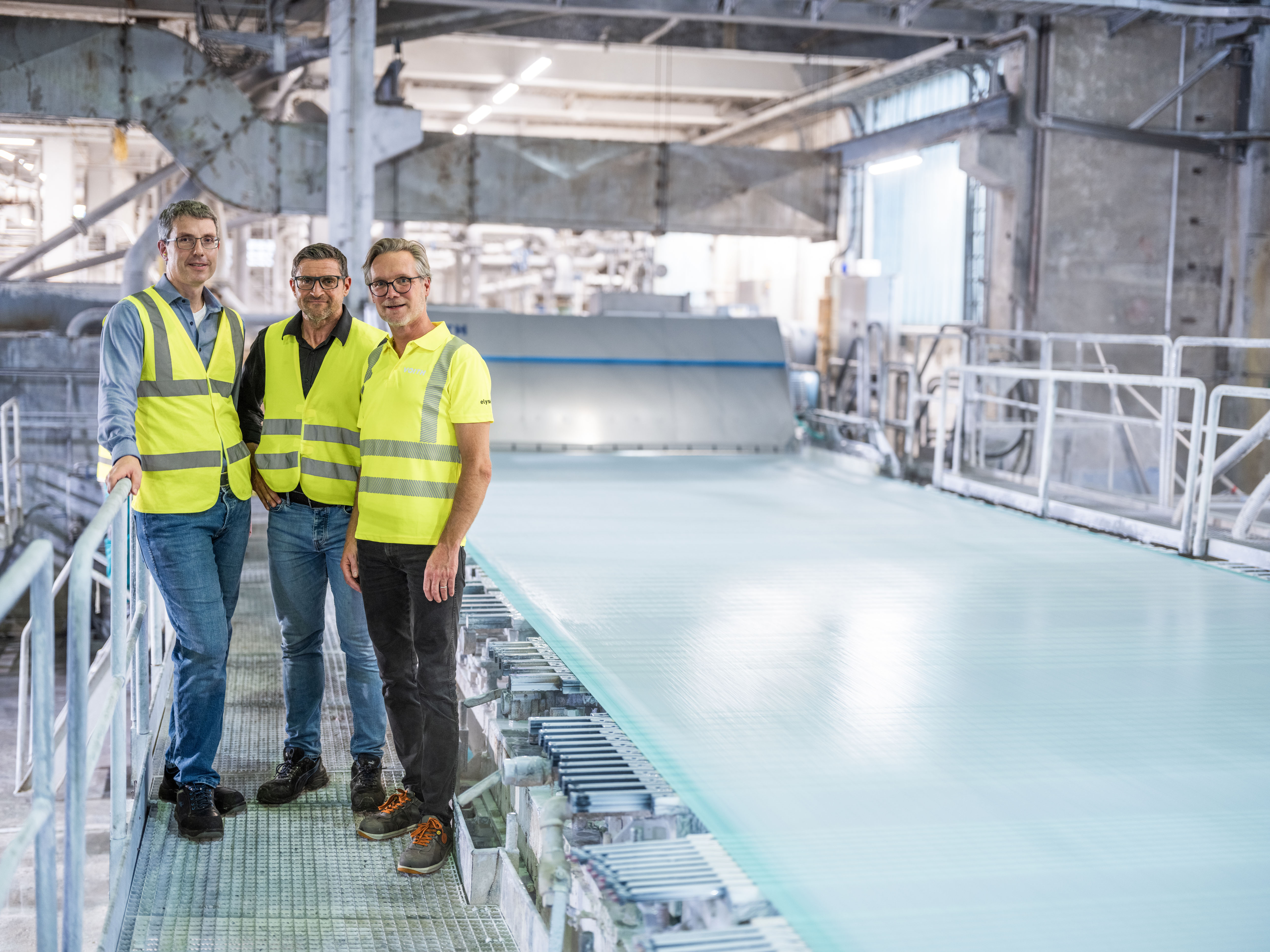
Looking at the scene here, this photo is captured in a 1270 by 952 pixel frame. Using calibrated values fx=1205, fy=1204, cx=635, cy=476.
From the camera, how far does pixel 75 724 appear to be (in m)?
2.29

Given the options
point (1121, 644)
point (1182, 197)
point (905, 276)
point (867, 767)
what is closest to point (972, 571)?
point (1121, 644)

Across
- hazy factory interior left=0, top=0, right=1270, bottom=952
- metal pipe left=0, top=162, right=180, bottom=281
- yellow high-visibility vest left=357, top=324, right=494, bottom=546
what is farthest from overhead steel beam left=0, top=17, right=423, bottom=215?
yellow high-visibility vest left=357, top=324, right=494, bottom=546

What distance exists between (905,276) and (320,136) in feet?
27.0

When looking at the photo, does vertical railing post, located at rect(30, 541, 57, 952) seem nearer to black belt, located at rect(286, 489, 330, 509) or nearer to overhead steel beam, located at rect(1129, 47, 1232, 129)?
black belt, located at rect(286, 489, 330, 509)

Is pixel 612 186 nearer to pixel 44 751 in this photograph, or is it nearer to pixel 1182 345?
pixel 1182 345

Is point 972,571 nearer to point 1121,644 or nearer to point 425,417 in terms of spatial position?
point 1121,644

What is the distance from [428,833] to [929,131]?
448 inches

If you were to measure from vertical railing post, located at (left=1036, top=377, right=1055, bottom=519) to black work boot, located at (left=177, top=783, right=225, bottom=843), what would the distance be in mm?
4984

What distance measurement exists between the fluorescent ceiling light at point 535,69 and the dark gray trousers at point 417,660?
13.2 meters

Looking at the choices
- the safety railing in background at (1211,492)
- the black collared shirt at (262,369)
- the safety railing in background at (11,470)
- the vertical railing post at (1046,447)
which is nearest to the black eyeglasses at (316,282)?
the black collared shirt at (262,369)

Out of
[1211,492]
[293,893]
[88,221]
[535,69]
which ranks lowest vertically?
[293,893]

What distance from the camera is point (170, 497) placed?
3.47 meters

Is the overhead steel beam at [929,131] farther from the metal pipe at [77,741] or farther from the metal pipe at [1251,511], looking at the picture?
the metal pipe at [77,741]

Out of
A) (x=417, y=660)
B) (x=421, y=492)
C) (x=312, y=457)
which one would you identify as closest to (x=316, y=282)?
(x=312, y=457)
